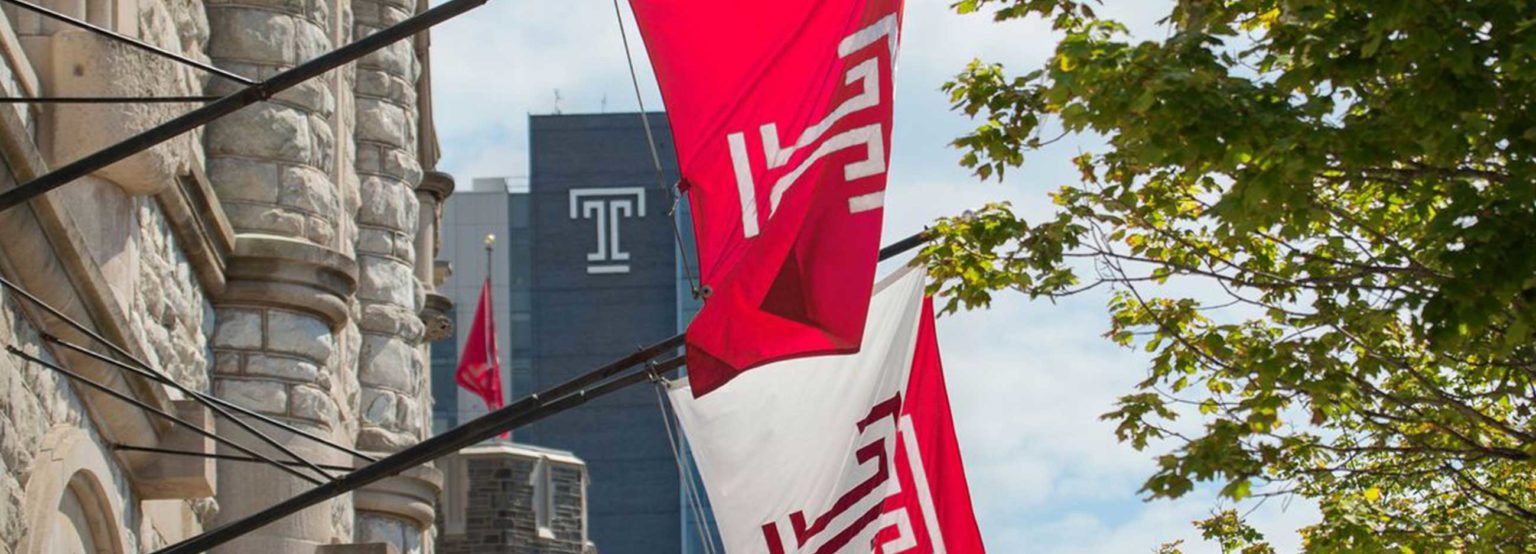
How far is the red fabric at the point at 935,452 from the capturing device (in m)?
11.8

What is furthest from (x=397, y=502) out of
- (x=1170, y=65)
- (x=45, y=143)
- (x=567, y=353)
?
(x=567, y=353)

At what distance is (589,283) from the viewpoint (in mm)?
99062

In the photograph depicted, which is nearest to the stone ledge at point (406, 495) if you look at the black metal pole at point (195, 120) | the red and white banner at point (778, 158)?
the red and white banner at point (778, 158)

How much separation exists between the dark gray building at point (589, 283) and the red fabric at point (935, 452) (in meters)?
82.7

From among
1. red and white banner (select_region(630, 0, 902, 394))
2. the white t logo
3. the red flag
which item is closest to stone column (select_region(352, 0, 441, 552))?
red and white banner (select_region(630, 0, 902, 394))

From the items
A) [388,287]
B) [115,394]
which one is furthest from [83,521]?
[388,287]

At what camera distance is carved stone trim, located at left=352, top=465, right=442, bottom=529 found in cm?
1797

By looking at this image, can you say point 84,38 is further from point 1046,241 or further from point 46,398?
point 1046,241

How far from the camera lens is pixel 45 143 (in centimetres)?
1043

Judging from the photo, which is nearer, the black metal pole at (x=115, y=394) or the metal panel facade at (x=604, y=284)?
the black metal pole at (x=115, y=394)

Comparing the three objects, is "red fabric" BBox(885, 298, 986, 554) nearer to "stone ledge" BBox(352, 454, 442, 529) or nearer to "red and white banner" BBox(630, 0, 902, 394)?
"red and white banner" BBox(630, 0, 902, 394)

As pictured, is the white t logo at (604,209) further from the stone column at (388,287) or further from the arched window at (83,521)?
the arched window at (83,521)

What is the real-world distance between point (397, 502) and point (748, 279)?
388 inches

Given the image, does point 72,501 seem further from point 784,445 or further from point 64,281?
point 784,445
